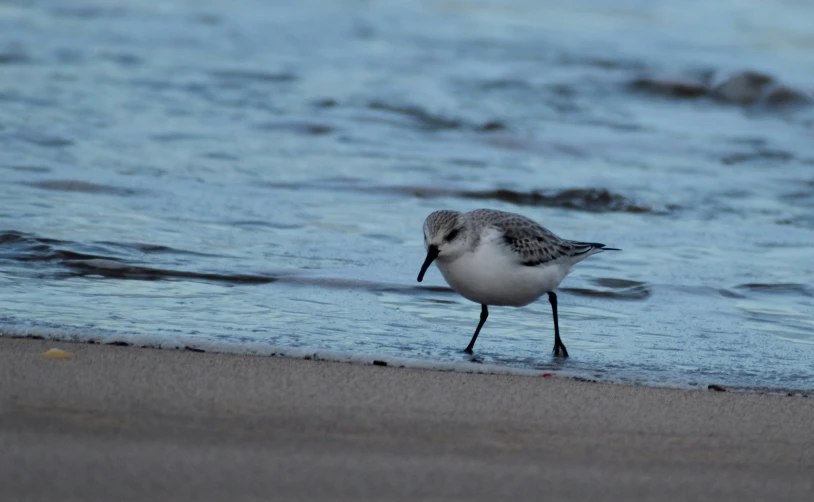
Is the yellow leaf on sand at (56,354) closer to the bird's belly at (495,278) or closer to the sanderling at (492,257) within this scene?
the sanderling at (492,257)

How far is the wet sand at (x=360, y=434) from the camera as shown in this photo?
3064mm

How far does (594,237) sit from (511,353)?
289 cm

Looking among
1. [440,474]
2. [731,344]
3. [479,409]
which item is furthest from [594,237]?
[440,474]

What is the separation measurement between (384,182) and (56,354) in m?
5.20

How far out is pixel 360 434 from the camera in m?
3.52

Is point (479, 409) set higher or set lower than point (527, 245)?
lower

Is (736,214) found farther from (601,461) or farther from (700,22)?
(700,22)

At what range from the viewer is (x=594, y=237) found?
7871 mm

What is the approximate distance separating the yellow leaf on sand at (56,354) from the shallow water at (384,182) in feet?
1.18

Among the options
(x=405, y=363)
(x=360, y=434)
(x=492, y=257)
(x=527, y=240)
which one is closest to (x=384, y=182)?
(x=527, y=240)

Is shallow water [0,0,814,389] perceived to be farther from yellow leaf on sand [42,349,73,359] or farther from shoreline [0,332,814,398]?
yellow leaf on sand [42,349,73,359]

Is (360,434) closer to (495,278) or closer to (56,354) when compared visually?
(56,354)

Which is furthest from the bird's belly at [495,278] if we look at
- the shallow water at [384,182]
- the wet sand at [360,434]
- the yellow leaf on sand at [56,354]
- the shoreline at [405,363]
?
the yellow leaf on sand at [56,354]

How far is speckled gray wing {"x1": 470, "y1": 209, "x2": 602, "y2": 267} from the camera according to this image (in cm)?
507
